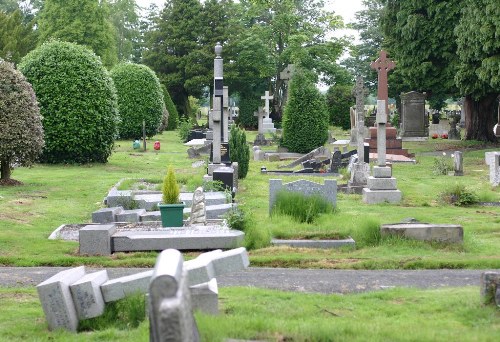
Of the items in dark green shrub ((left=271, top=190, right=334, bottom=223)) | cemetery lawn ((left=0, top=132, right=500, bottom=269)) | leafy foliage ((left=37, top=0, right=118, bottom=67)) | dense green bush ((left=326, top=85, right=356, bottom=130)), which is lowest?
cemetery lawn ((left=0, top=132, right=500, bottom=269))

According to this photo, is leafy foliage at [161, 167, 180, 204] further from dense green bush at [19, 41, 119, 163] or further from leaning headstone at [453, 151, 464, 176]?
leaning headstone at [453, 151, 464, 176]

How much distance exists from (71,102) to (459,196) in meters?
13.5

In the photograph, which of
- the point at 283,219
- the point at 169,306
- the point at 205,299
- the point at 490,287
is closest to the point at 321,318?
the point at 205,299

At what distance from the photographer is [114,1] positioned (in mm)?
87062

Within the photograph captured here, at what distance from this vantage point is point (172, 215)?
1387 centimetres

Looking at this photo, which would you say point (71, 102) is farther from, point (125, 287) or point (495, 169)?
point (125, 287)

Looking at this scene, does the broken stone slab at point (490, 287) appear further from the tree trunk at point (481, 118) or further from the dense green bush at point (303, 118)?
the tree trunk at point (481, 118)

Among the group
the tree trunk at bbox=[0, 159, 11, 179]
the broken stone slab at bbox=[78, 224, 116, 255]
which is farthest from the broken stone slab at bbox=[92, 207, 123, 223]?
the tree trunk at bbox=[0, 159, 11, 179]

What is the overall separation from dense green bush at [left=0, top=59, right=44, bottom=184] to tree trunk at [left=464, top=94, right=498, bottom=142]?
2364 centimetres

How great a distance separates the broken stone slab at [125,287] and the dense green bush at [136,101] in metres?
35.8

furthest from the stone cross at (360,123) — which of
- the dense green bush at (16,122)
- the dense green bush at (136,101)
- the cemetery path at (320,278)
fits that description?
the dense green bush at (136,101)

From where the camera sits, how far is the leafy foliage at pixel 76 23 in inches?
2569

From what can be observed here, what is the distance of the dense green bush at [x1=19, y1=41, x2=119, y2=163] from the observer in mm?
26328

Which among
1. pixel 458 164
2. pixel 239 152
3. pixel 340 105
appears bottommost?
pixel 458 164
